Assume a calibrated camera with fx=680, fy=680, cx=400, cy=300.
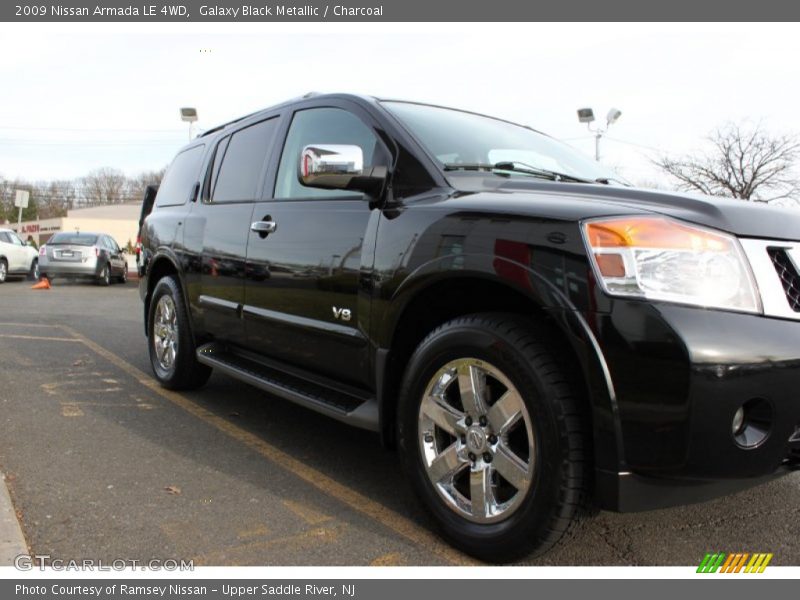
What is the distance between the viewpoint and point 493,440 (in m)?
2.44

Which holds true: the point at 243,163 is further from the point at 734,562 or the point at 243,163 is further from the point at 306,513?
the point at 734,562

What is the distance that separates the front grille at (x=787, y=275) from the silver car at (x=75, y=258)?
700 inches

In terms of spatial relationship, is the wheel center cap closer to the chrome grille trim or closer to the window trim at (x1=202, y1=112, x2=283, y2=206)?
the chrome grille trim

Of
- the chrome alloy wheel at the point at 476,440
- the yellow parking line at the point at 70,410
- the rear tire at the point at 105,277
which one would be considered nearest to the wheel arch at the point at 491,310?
the chrome alloy wheel at the point at 476,440

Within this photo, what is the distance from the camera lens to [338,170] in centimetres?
288

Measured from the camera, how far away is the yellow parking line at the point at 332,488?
2.64 metres

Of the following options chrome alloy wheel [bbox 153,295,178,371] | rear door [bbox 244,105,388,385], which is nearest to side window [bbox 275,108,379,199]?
rear door [bbox 244,105,388,385]

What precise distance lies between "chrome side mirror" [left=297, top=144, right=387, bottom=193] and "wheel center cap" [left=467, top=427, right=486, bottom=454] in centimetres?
117

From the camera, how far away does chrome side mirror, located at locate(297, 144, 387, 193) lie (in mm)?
2883

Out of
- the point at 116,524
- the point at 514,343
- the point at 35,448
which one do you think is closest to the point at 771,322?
the point at 514,343

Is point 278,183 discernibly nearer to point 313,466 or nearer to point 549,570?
point 313,466

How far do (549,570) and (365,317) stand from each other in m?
1.27

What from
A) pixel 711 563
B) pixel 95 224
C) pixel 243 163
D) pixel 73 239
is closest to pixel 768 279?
pixel 711 563

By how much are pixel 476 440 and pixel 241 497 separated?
1.24 metres
